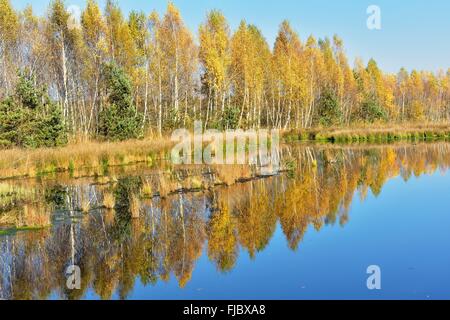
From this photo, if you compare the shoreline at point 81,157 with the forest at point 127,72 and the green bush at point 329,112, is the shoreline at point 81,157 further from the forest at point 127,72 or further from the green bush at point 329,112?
the green bush at point 329,112

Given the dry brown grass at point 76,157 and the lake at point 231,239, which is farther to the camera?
the dry brown grass at point 76,157

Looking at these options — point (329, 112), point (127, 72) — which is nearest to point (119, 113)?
point (127, 72)

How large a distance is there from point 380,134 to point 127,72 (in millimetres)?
23396

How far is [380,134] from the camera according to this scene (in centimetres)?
4472

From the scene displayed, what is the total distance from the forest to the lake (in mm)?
9785

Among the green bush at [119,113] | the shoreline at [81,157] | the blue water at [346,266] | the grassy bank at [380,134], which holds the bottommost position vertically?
the blue water at [346,266]

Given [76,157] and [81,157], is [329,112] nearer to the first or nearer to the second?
[81,157]

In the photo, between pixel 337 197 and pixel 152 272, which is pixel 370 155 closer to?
pixel 337 197

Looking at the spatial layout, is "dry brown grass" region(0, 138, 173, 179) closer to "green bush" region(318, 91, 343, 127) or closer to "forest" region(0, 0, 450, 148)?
"forest" region(0, 0, 450, 148)

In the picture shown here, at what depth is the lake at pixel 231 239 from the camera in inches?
296

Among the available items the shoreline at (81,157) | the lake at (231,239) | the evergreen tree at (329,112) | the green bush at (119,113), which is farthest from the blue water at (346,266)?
the evergreen tree at (329,112)

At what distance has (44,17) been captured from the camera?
1531 inches

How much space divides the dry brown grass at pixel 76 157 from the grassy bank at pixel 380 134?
21105 millimetres

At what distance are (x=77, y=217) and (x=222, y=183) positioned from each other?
6.51 metres
